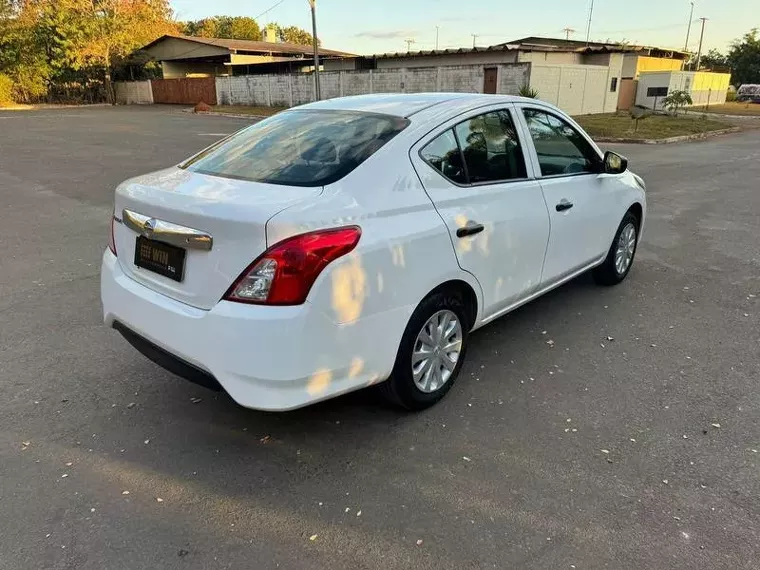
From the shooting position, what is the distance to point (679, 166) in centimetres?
1381

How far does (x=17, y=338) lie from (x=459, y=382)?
10.4 ft

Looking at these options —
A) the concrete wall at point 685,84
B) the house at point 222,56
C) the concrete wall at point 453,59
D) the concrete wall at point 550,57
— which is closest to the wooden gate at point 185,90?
the house at point 222,56

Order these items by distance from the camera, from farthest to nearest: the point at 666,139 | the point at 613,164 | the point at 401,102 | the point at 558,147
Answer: the point at 666,139 → the point at 613,164 → the point at 558,147 → the point at 401,102

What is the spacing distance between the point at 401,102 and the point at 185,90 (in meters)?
45.8

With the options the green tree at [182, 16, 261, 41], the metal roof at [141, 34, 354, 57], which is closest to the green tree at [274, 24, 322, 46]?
the green tree at [182, 16, 261, 41]

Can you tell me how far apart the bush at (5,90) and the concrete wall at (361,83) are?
16.6m

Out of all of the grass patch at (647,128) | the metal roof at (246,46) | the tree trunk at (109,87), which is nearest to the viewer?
the grass patch at (647,128)

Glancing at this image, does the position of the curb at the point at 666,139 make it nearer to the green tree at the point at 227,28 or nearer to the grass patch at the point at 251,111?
the grass patch at the point at 251,111

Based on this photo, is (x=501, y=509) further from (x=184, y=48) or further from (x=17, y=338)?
(x=184, y=48)

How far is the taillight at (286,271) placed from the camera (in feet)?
7.95

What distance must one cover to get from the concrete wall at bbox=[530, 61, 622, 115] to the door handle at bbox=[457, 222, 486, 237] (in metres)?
24.6

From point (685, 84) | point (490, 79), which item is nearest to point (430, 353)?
point (490, 79)

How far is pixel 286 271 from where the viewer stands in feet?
7.94

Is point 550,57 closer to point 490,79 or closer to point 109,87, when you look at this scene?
point 490,79
